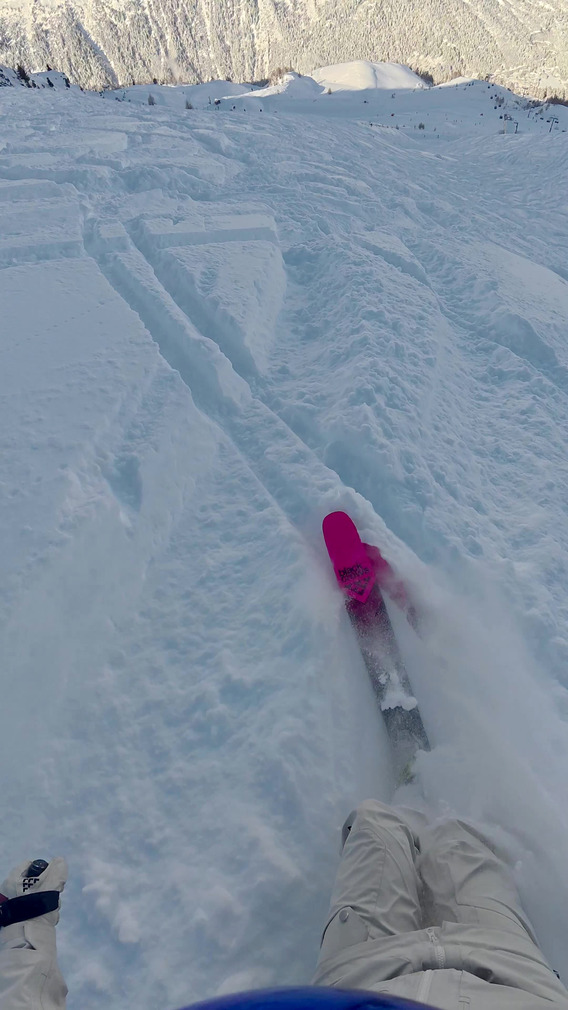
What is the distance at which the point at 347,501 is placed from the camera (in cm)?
338

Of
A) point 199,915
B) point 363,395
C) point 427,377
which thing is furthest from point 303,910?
point 427,377

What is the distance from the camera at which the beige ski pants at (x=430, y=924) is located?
151 centimetres

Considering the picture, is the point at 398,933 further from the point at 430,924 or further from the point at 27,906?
the point at 27,906

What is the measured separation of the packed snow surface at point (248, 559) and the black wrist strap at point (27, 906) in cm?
23

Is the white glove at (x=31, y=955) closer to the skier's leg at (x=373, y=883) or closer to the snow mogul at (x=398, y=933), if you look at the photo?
the snow mogul at (x=398, y=933)

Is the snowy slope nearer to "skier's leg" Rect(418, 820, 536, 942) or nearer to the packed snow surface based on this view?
the packed snow surface

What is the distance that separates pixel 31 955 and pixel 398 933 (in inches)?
46.0

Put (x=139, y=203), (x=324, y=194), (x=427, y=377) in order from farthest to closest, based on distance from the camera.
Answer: (x=324, y=194) → (x=139, y=203) → (x=427, y=377)

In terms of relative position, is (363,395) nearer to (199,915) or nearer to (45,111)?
(199,915)

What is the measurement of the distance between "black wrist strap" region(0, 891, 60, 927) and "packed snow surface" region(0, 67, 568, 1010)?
0.23m

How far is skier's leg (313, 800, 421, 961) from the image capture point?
1.86 meters

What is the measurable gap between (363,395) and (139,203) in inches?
169

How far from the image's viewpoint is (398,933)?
1.86 metres

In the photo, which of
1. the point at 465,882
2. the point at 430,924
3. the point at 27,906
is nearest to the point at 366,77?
the point at 465,882
